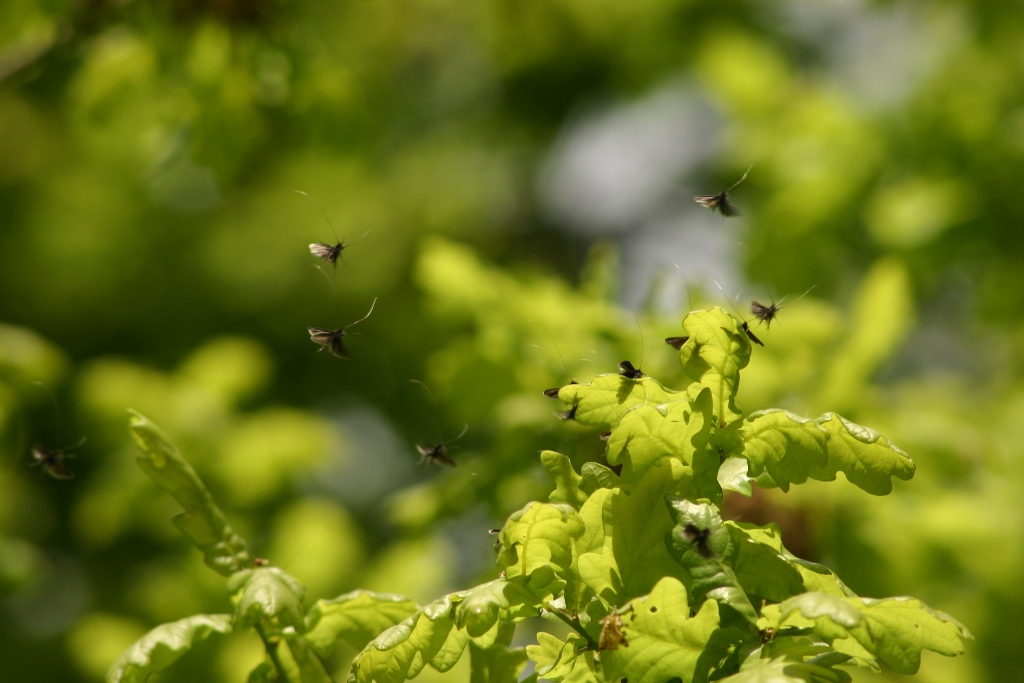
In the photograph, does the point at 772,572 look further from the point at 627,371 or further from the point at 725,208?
the point at 725,208

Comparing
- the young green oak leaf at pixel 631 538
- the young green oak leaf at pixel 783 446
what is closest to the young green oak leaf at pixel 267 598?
the young green oak leaf at pixel 631 538

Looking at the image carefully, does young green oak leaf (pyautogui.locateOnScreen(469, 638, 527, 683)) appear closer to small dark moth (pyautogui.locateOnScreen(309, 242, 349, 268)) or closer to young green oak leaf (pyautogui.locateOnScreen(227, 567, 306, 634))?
young green oak leaf (pyautogui.locateOnScreen(227, 567, 306, 634))

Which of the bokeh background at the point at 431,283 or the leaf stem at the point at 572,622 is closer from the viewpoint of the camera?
the leaf stem at the point at 572,622

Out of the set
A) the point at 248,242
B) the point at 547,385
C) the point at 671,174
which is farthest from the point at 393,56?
the point at 547,385

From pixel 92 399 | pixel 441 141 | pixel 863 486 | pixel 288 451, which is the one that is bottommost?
pixel 863 486

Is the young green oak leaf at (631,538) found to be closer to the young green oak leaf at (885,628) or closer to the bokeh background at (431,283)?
the young green oak leaf at (885,628)

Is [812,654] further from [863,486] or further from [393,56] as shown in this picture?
[393,56]
